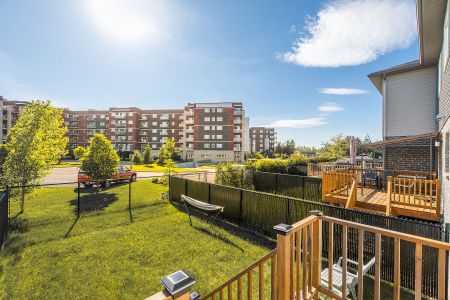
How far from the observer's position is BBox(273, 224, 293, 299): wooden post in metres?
2.52

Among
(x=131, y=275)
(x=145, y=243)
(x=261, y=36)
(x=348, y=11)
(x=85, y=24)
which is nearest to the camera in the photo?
(x=131, y=275)

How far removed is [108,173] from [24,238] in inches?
286

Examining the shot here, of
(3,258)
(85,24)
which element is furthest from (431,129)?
(3,258)

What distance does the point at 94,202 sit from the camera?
11.4 meters

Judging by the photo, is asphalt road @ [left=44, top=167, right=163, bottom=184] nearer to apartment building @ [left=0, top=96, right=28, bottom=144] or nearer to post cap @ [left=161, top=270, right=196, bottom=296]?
post cap @ [left=161, top=270, right=196, bottom=296]

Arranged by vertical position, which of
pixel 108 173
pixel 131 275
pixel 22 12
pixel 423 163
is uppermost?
pixel 22 12

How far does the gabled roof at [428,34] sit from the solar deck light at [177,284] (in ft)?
28.7

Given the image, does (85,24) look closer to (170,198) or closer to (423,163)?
(170,198)

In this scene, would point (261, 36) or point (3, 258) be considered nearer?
point (3, 258)

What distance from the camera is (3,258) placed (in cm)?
562

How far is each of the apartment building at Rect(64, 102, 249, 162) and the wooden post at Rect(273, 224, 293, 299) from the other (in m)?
51.5

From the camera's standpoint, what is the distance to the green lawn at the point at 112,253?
4598mm

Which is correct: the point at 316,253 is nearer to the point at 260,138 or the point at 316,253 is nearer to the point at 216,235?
the point at 216,235

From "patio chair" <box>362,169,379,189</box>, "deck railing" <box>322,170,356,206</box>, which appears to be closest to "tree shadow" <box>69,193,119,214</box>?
"deck railing" <box>322,170,356,206</box>
